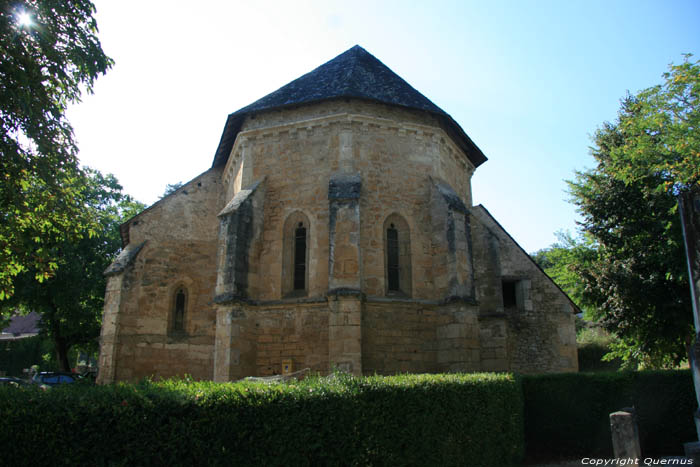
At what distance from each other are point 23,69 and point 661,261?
16.5 metres

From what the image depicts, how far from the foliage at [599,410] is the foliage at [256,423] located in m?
2.69

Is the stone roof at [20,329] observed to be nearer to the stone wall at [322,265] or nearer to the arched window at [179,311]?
the arched window at [179,311]

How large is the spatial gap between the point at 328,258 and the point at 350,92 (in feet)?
15.9

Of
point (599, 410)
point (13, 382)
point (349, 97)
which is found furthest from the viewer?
point (349, 97)

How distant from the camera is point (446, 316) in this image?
13023mm

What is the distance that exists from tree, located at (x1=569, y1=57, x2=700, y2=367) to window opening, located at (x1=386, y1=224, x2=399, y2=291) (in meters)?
7.27

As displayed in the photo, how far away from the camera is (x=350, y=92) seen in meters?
14.3

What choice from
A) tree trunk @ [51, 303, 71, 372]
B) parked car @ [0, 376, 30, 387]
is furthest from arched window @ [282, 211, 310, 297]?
tree trunk @ [51, 303, 71, 372]

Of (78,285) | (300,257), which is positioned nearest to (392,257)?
(300,257)

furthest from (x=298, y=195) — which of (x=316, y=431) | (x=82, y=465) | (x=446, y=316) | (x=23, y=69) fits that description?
(x=82, y=465)

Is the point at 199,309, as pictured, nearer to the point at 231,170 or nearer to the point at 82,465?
the point at 231,170

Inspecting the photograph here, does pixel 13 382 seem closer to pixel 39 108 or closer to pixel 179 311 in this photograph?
pixel 39 108

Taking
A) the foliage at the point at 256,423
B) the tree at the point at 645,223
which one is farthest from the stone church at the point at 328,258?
the foliage at the point at 256,423

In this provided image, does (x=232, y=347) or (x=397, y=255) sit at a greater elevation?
(x=397, y=255)
